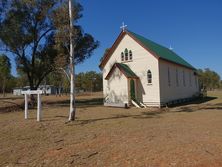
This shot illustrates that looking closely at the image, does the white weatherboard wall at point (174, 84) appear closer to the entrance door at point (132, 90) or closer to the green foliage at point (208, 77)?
the entrance door at point (132, 90)

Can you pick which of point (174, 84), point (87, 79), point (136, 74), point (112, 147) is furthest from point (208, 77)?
point (112, 147)

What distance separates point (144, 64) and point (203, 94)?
22.9 meters

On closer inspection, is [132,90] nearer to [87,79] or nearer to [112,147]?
[112,147]

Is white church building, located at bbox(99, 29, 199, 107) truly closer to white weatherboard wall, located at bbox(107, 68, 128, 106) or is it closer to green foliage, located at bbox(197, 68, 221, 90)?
white weatherboard wall, located at bbox(107, 68, 128, 106)

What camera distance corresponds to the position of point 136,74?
997 inches

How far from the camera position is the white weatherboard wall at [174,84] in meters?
24.6

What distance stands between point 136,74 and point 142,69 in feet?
3.06

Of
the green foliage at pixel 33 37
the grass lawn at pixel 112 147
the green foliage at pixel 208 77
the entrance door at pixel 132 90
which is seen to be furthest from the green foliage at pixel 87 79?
the grass lawn at pixel 112 147

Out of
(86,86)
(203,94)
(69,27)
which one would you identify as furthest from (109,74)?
(86,86)

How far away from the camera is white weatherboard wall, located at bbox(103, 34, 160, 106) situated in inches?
934

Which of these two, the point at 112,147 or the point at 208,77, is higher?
the point at 208,77

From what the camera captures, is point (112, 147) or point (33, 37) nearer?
point (112, 147)

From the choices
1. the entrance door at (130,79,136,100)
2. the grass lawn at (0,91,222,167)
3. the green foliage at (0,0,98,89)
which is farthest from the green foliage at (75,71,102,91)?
the grass lawn at (0,91,222,167)

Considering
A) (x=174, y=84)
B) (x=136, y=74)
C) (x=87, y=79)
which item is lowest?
(x=174, y=84)
